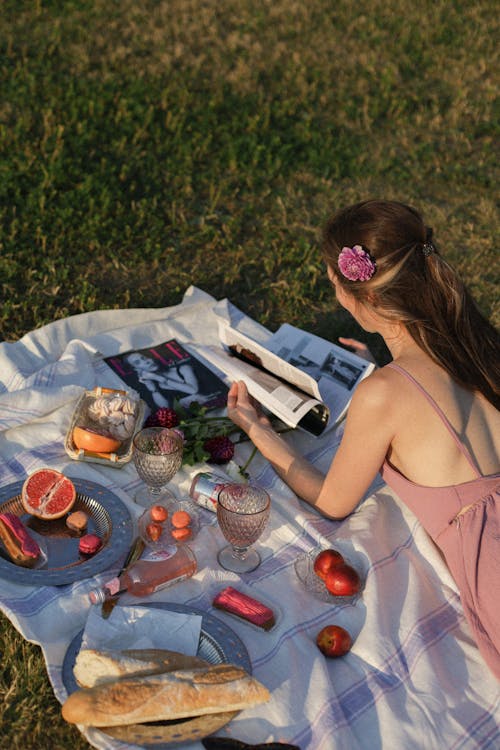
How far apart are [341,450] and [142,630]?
1254 mm

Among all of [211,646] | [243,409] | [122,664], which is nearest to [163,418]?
[243,409]

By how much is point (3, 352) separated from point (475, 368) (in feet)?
9.70

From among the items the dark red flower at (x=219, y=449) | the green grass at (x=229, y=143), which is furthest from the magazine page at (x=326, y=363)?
the green grass at (x=229, y=143)

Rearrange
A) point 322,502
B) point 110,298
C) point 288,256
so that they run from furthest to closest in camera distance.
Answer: point 288,256
point 110,298
point 322,502

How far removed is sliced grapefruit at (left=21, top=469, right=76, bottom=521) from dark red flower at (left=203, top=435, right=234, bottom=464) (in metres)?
0.87

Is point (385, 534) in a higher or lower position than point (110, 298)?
higher

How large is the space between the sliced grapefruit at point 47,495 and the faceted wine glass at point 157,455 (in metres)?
0.36

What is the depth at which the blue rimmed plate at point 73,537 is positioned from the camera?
3801 mm

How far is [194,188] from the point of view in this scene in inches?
314

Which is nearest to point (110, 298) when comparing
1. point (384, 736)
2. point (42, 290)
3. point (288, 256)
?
point (42, 290)

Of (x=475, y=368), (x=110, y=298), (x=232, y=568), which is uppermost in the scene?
(x=475, y=368)

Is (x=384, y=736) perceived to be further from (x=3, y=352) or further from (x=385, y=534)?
(x=3, y=352)

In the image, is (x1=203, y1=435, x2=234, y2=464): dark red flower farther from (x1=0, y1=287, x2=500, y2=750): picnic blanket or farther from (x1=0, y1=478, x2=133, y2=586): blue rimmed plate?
(x1=0, y1=478, x2=133, y2=586): blue rimmed plate

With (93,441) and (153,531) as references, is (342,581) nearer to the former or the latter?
(153,531)
